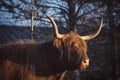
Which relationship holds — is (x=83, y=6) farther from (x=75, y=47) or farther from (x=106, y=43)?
(x=75, y=47)

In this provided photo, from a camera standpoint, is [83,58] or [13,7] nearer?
[83,58]

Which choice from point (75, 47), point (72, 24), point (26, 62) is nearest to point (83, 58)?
point (75, 47)

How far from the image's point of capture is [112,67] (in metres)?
17.4

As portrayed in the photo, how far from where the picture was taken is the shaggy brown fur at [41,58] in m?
9.55

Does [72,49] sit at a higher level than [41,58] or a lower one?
higher

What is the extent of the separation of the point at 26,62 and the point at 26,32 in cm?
744

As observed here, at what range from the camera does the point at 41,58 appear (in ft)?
32.3

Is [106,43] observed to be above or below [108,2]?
below

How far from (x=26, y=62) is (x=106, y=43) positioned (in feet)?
26.2

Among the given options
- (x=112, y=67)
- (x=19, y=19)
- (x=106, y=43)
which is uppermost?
(x=19, y=19)

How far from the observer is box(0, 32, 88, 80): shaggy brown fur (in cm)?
955

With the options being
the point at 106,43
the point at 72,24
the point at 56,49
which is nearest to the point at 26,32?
the point at 72,24

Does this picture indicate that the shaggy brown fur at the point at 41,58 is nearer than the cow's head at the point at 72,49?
Yes

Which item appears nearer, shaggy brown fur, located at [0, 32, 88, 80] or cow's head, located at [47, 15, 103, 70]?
shaggy brown fur, located at [0, 32, 88, 80]
